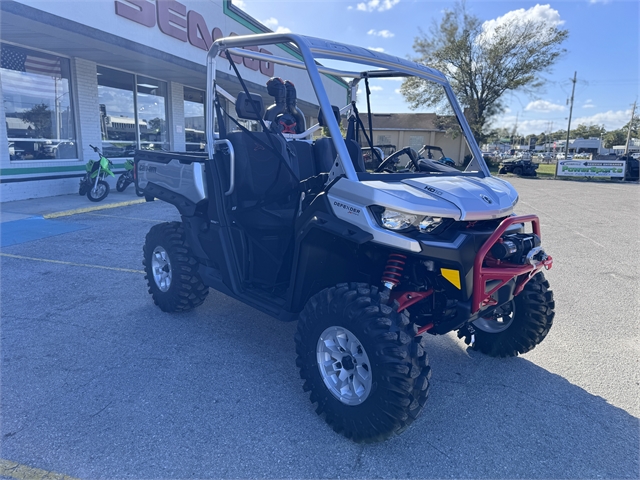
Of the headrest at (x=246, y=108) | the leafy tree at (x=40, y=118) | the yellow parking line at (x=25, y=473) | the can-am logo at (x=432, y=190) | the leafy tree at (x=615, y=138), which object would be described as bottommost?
the yellow parking line at (x=25, y=473)

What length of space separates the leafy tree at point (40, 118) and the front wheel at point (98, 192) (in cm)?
169

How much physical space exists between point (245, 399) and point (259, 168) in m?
1.85

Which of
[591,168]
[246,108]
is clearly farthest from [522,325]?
[591,168]

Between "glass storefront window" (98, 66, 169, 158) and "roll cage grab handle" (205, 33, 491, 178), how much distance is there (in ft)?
32.0

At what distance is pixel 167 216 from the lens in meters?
9.27

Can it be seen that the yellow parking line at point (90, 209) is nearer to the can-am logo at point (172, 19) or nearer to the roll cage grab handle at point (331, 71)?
the can-am logo at point (172, 19)

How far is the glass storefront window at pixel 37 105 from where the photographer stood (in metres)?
9.59

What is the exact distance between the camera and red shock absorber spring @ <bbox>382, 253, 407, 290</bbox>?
102 inches

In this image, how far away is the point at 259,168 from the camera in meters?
3.73

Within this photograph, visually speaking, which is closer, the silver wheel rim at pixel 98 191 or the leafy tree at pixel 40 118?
the leafy tree at pixel 40 118

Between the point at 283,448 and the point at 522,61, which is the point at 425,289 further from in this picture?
the point at 522,61

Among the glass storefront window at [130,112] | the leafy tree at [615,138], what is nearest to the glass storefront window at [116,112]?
the glass storefront window at [130,112]

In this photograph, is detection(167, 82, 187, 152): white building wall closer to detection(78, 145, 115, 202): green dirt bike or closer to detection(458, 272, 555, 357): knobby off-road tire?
detection(78, 145, 115, 202): green dirt bike

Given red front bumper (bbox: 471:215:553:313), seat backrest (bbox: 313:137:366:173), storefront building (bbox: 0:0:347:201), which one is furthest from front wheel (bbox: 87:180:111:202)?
red front bumper (bbox: 471:215:553:313)
